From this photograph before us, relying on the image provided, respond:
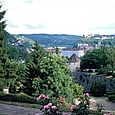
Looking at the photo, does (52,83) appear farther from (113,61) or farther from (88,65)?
(88,65)

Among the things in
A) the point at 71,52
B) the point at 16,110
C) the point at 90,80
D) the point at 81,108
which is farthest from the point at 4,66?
the point at 71,52

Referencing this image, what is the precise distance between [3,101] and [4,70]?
12.1 metres

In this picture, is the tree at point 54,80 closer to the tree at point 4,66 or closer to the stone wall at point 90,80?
the tree at point 4,66

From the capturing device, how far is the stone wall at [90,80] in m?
47.2

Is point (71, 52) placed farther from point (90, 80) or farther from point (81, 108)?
point (81, 108)

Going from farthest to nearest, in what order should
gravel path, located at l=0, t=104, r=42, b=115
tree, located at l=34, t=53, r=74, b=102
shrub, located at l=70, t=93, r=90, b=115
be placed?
1. tree, located at l=34, t=53, r=74, b=102
2. gravel path, located at l=0, t=104, r=42, b=115
3. shrub, located at l=70, t=93, r=90, b=115

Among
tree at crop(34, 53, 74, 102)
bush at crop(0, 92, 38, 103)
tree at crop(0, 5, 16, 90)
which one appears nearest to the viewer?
bush at crop(0, 92, 38, 103)

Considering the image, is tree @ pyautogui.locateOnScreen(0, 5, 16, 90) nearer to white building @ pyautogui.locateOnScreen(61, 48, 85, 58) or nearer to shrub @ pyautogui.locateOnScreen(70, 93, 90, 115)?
shrub @ pyautogui.locateOnScreen(70, 93, 90, 115)

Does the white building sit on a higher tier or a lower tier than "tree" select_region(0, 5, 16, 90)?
higher

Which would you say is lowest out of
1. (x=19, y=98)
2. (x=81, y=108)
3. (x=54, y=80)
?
(x=19, y=98)

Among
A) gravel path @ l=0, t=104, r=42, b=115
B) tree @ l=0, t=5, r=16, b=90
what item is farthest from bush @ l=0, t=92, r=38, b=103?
tree @ l=0, t=5, r=16, b=90

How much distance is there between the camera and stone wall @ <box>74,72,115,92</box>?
47.2 meters

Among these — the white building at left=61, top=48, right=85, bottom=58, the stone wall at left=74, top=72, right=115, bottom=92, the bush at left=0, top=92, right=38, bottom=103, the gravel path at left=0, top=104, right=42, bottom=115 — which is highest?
the white building at left=61, top=48, right=85, bottom=58

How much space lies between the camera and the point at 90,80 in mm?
57344
